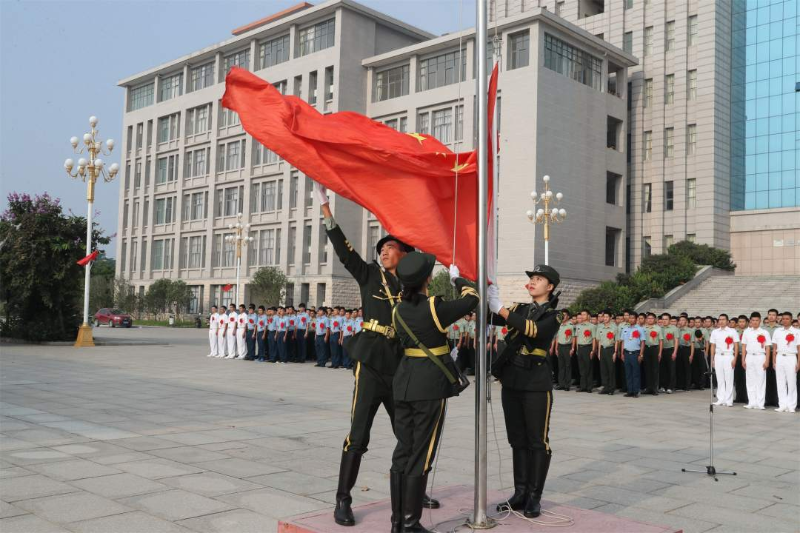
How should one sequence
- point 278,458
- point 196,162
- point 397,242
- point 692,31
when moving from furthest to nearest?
point 196,162
point 692,31
point 278,458
point 397,242

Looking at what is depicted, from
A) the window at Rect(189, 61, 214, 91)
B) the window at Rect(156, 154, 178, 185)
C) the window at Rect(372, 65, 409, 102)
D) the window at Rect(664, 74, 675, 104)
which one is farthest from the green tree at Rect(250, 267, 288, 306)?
the window at Rect(664, 74, 675, 104)

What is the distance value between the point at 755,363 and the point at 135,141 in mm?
56979

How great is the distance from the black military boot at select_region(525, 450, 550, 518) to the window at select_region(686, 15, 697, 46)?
1681 inches

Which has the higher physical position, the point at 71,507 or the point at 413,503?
the point at 413,503

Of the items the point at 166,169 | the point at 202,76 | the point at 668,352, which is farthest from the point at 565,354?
the point at 166,169

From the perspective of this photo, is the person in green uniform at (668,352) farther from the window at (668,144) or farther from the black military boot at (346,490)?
the window at (668,144)

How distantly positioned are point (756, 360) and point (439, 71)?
31938 mm

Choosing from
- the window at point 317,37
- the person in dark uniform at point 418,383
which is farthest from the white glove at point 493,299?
the window at point 317,37

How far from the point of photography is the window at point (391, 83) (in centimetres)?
4409

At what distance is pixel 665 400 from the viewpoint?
14.1 m

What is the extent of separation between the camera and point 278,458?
707cm

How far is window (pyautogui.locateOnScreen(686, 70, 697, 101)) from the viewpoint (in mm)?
42062

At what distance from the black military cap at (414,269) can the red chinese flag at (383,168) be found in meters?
0.76

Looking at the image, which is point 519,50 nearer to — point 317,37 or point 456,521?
point 317,37
